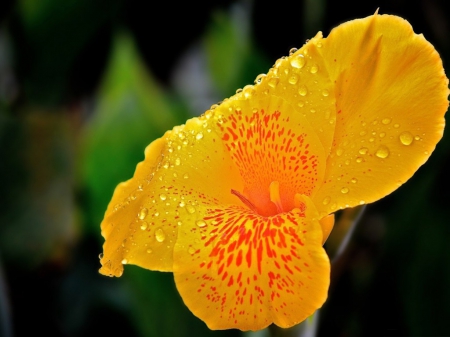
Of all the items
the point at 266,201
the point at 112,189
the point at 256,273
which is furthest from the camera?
the point at 112,189

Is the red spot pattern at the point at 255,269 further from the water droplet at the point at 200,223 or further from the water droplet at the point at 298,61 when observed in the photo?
the water droplet at the point at 298,61

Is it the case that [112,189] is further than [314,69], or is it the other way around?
[112,189]

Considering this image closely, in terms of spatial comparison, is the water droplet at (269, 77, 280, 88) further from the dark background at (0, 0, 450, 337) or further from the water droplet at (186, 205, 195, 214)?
the dark background at (0, 0, 450, 337)

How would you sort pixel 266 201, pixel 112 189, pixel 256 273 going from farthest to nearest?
pixel 112 189
pixel 266 201
pixel 256 273

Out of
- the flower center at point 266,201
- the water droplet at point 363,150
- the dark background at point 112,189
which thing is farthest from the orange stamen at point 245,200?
the dark background at point 112,189

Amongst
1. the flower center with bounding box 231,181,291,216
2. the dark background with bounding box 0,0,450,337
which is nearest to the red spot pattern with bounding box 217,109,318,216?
the flower center with bounding box 231,181,291,216

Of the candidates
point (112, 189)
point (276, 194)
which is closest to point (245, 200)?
point (276, 194)

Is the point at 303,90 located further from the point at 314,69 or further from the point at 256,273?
the point at 256,273
